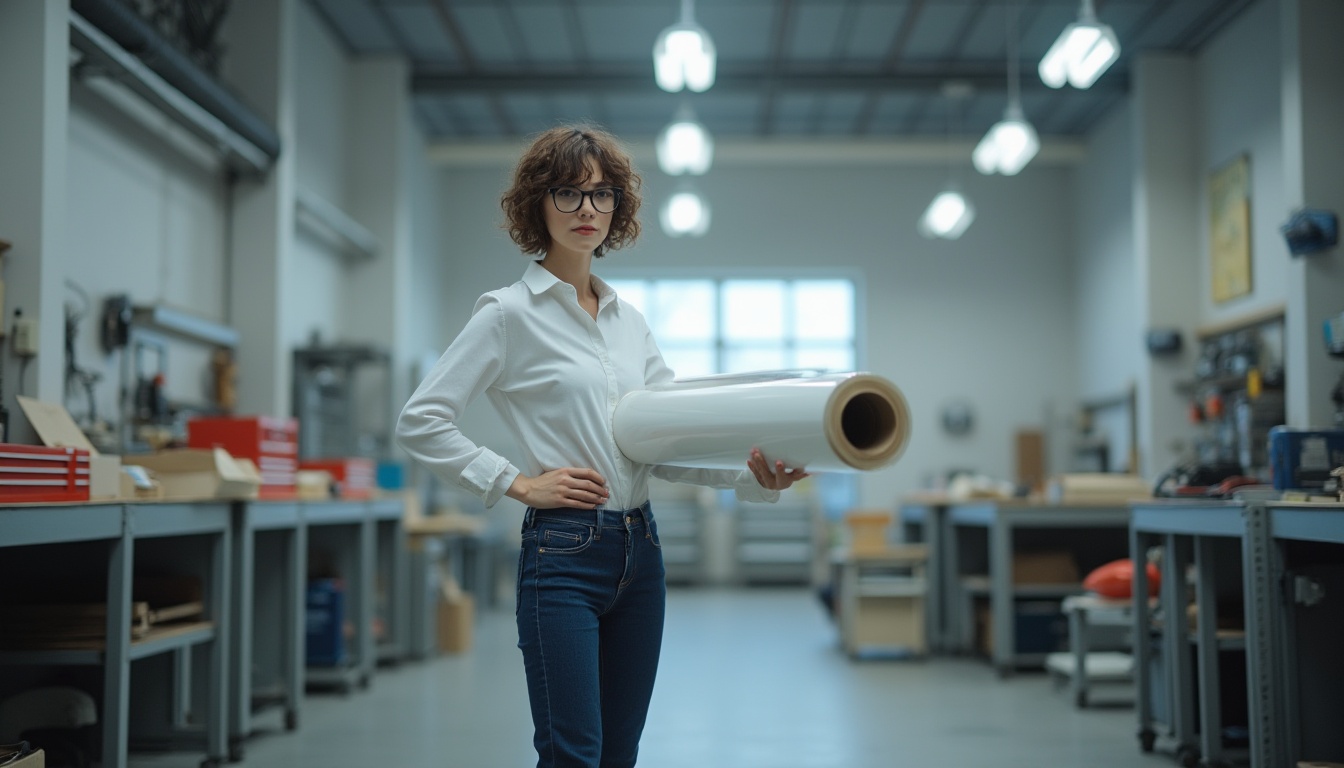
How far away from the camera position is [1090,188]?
424 inches

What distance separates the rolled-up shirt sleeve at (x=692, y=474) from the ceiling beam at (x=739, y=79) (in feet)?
24.0

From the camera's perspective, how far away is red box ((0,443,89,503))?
2596 millimetres

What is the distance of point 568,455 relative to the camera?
1645 millimetres

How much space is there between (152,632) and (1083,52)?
4.36m

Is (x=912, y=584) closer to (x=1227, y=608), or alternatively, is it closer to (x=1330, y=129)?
(x=1227, y=608)

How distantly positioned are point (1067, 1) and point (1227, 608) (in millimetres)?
5128

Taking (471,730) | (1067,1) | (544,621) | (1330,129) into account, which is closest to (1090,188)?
(1067,1)

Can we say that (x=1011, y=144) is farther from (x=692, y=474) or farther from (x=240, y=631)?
(x=692, y=474)

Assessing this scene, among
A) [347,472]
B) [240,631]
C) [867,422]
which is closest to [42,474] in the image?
[240,631]

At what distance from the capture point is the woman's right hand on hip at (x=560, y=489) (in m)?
1.58

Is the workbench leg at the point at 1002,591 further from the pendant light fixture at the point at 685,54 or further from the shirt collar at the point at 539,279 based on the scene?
the shirt collar at the point at 539,279

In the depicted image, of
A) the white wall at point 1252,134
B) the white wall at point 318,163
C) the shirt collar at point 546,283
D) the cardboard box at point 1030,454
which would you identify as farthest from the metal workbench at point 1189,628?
the cardboard box at point 1030,454

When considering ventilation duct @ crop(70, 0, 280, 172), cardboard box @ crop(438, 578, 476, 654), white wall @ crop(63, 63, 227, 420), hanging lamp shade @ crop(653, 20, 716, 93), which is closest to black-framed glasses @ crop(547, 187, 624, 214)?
ventilation duct @ crop(70, 0, 280, 172)

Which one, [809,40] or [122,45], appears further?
[809,40]
